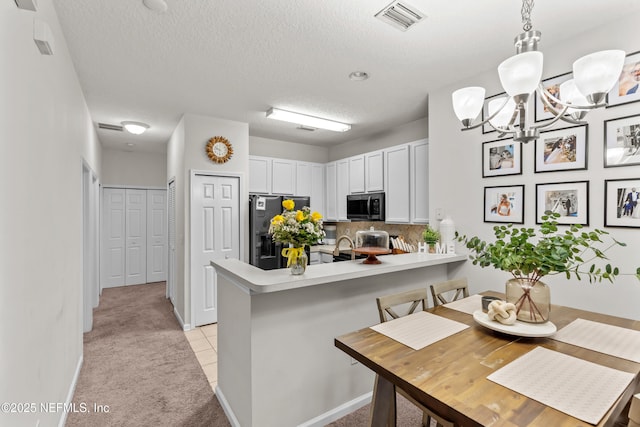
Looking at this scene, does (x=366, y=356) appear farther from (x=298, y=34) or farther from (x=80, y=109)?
(x=80, y=109)

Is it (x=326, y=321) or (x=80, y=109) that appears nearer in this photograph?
(x=326, y=321)

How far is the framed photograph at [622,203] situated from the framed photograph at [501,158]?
1.93 feet

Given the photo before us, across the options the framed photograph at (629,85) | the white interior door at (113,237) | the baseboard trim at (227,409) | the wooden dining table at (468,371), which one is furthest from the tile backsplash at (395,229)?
the white interior door at (113,237)

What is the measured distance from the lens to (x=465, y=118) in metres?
1.71

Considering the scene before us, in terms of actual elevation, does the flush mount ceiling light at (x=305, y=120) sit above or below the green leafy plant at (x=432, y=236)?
above

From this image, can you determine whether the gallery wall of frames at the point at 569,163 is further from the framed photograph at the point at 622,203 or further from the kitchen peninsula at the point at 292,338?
the kitchen peninsula at the point at 292,338

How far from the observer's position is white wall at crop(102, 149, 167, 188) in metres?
5.98

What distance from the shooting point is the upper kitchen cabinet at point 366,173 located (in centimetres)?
430

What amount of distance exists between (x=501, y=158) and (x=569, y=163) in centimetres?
48

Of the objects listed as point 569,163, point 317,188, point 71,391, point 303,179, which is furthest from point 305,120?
point 71,391

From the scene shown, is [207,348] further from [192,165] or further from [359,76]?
[359,76]

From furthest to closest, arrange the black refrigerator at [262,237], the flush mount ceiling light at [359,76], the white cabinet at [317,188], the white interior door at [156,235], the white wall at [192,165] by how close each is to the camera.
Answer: the white interior door at [156,235], the white cabinet at [317,188], the black refrigerator at [262,237], the white wall at [192,165], the flush mount ceiling light at [359,76]

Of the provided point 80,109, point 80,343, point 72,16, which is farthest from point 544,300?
point 80,109

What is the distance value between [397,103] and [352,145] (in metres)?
1.86
